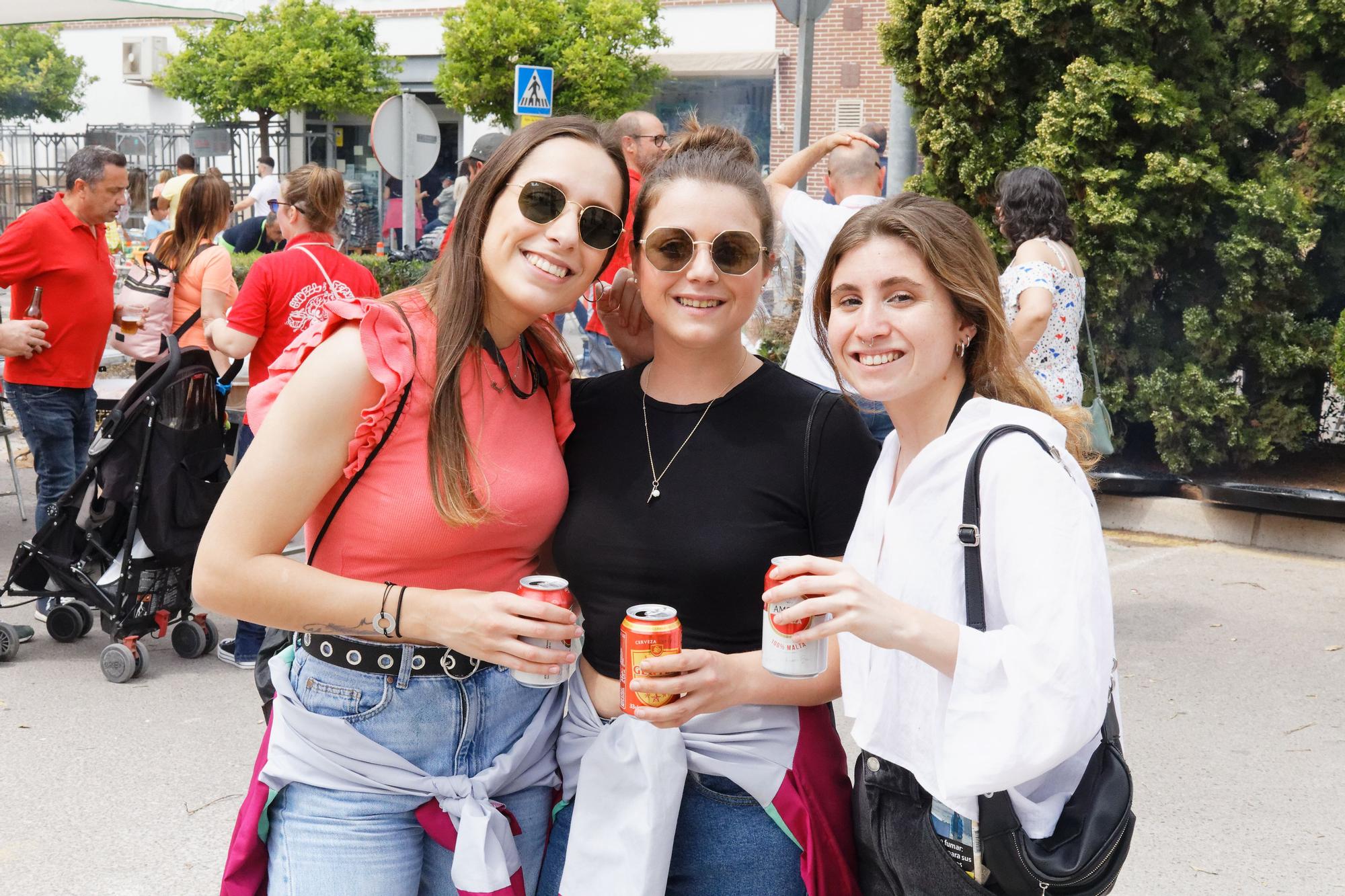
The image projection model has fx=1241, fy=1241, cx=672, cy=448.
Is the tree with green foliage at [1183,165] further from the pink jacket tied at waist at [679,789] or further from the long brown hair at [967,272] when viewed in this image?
the pink jacket tied at waist at [679,789]

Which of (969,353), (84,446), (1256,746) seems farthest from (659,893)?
(84,446)

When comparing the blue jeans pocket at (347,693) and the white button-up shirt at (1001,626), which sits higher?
the white button-up shirt at (1001,626)

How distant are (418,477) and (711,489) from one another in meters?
0.49

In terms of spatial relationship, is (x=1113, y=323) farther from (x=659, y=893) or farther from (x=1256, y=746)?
(x=659, y=893)

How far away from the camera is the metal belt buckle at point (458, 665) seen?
1994 millimetres

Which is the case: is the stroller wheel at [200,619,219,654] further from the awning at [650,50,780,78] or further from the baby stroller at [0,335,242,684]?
the awning at [650,50,780,78]

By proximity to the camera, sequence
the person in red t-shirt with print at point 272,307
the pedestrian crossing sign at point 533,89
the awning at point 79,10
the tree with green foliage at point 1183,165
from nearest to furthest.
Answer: the person in red t-shirt with print at point 272,307, the tree with green foliage at point 1183,165, the awning at point 79,10, the pedestrian crossing sign at point 533,89

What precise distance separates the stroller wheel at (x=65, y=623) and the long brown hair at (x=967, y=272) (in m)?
4.80

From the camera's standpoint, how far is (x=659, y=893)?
6.42 ft

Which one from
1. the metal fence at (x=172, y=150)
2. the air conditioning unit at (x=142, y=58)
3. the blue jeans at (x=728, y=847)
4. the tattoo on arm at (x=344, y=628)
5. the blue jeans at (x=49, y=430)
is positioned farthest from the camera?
the air conditioning unit at (x=142, y=58)

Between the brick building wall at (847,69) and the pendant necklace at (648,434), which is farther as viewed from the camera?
the brick building wall at (847,69)

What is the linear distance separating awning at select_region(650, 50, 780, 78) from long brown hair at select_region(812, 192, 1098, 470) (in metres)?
24.7

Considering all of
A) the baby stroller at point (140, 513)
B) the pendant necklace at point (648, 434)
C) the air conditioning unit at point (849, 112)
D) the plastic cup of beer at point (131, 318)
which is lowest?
the baby stroller at point (140, 513)

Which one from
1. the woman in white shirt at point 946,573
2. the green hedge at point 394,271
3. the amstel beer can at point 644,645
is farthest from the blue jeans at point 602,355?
the green hedge at point 394,271
